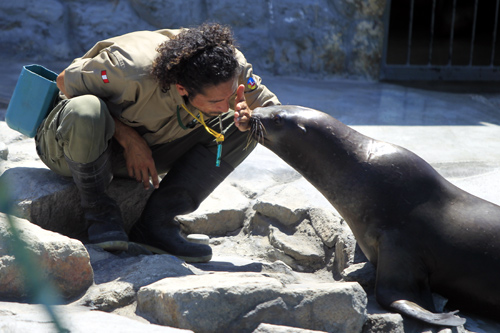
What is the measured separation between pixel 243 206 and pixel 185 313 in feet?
5.33

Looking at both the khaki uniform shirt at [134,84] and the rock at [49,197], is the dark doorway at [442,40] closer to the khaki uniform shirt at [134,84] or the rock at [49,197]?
the khaki uniform shirt at [134,84]

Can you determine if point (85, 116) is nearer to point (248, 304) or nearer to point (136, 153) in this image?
point (136, 153)

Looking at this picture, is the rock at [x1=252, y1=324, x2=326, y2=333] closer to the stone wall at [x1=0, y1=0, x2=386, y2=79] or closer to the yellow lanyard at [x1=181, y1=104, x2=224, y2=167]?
the yellow lanyard at [x1=181, y1=104, x2=224, y2=167]

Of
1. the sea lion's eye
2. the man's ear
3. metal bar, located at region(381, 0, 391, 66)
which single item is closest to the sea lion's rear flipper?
the sea lion's eye

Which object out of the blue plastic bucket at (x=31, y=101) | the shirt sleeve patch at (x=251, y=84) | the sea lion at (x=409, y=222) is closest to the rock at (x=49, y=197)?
the blue plastic bucket at (x=31, y=101)

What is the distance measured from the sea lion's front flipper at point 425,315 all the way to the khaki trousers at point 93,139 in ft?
4.02

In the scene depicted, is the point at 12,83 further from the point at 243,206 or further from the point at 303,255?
the point at 303,255

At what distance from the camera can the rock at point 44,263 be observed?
234 centimetres

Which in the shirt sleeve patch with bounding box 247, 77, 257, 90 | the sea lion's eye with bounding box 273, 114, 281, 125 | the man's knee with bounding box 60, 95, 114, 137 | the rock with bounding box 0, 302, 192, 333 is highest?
the shirt sleeve patch with bounding box 247, 77, 257, 90

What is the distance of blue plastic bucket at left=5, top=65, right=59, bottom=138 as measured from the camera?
3.20m

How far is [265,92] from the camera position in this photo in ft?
11.2

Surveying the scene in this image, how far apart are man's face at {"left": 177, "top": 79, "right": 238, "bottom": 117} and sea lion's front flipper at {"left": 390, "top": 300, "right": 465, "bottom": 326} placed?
3.93 feet

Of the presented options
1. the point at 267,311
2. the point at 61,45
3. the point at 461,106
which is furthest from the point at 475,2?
the point at 267,311

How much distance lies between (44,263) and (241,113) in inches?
47.4
